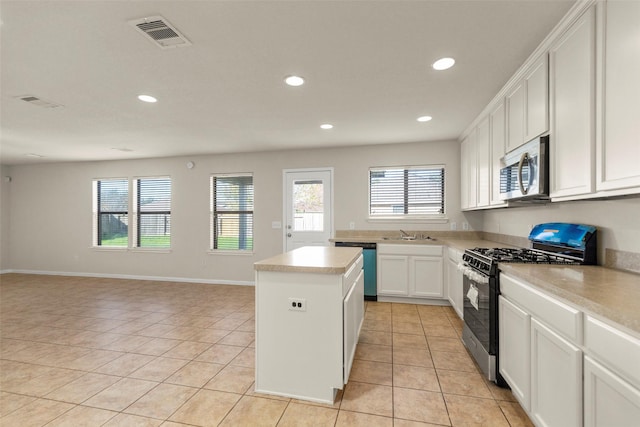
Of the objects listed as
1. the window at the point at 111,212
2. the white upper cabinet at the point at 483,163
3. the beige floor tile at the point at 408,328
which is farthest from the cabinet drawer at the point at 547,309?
the window at the point at 111,212

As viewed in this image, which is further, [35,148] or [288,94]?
[35,148]

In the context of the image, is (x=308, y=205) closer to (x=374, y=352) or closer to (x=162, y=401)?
(x=374, y=352)

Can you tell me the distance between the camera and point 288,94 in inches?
113

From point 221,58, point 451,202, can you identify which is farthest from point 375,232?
point 221,58

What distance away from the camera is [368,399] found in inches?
80.4

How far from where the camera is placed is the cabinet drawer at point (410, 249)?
13.4ft

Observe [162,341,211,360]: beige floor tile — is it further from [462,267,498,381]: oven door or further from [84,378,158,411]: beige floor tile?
[462,267,498,381]: oven door

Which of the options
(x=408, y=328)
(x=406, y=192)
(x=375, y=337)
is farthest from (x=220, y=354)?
(x=406, y=192)

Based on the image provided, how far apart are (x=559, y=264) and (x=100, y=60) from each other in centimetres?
365

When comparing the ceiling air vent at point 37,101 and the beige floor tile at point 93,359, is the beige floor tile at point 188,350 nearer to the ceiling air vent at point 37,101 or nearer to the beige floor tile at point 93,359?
the beige floor tile at point 93,359

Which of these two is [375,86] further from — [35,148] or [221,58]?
[35,148]

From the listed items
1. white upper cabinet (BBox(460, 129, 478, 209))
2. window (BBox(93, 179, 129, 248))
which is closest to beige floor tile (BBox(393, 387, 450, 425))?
white upper cabinet (BBox(460, 129, 478, 209))

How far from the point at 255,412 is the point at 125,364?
56.5 inches

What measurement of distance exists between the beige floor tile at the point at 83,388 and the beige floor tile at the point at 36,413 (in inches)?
2.2
